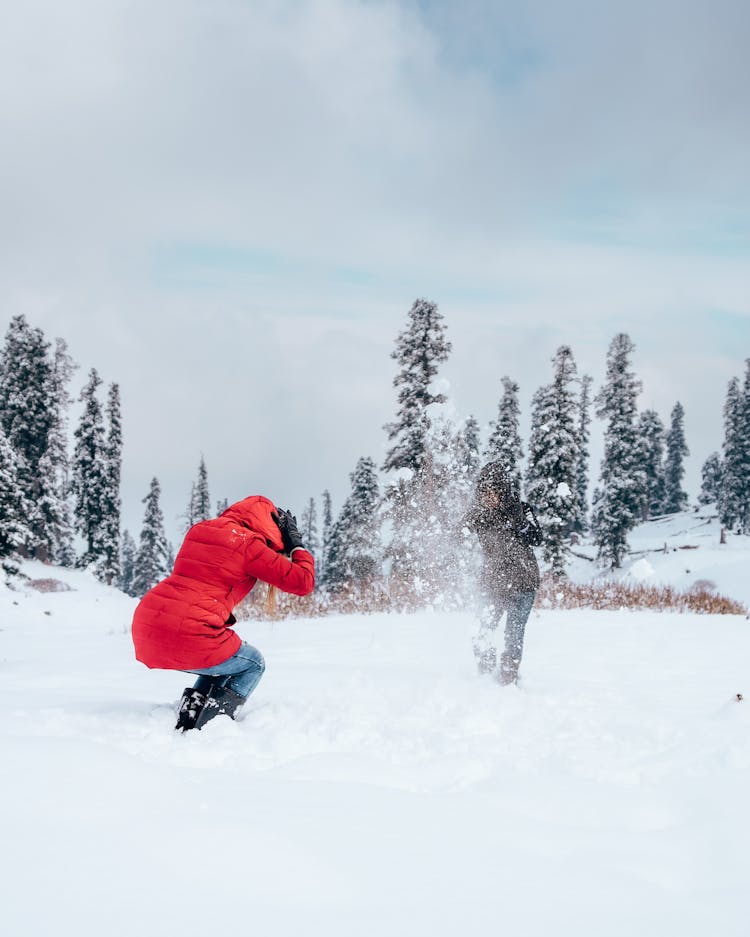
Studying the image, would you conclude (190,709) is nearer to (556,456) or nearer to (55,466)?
(556,456)

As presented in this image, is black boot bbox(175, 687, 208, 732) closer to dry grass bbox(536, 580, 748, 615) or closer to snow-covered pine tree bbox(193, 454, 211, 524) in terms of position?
dry grass bbox(536, 580, 748, 615)

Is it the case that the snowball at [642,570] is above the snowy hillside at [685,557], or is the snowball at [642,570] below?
above

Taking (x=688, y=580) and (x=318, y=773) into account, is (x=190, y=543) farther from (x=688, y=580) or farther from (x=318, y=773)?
(x=688, y=580)

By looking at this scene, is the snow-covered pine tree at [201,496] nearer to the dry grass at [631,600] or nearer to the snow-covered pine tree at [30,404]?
the snow-covered pine tree at [30,404]

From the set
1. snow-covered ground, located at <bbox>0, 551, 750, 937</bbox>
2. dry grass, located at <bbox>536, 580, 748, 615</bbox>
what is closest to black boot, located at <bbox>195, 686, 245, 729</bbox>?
snow-covered ground, located at <bbox>0, 551, 750, 937</bbox>

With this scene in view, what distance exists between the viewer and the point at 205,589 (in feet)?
13.9

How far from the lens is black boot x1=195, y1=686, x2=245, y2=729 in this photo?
436 cm

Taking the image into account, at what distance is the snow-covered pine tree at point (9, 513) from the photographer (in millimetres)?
26234

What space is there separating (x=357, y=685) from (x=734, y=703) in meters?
3.03

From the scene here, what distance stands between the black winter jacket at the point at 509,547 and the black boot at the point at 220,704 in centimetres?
283

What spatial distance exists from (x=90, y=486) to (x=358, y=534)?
20417 millimetres

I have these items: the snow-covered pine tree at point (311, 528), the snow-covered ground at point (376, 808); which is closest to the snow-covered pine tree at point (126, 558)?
the snow-covered pine tree at point (311, 528)

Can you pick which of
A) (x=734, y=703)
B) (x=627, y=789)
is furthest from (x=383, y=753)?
(x=734, y=703)

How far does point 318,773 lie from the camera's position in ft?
11.9
